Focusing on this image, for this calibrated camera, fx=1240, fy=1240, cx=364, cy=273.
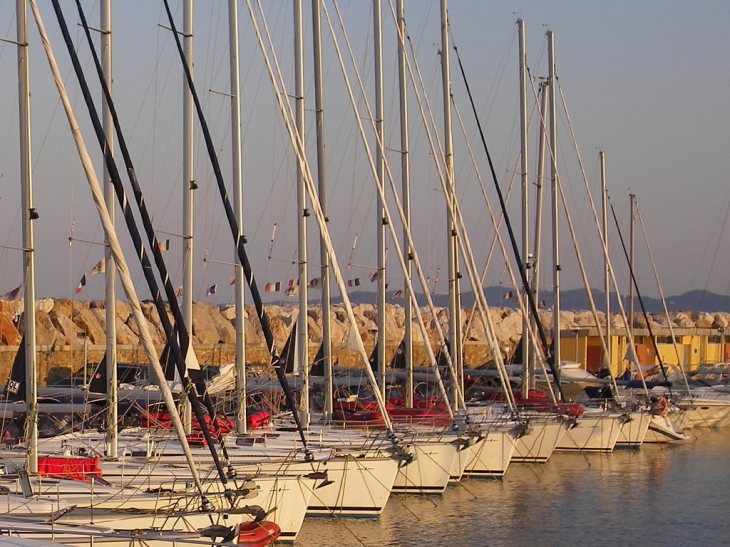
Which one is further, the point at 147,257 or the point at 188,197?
the point at 188,197

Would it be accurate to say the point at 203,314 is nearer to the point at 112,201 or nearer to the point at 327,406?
the point at 327,406

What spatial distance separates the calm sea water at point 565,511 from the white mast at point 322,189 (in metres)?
3.60

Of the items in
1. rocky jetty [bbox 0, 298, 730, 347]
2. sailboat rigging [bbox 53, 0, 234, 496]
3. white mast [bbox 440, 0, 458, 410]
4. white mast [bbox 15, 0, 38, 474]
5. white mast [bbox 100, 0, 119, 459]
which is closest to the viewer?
sailboat rigging [bbox 53, 0, 234, 496]

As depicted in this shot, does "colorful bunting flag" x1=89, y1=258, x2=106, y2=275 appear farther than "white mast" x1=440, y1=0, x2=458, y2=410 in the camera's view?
No

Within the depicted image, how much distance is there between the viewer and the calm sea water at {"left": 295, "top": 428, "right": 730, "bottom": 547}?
866 inches

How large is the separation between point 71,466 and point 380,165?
1372cm

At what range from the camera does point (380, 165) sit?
30.6 m

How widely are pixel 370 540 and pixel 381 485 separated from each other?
1.46m

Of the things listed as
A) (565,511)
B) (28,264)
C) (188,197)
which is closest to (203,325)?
(565,511)

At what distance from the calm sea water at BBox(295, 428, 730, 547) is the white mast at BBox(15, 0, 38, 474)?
17.0 feet

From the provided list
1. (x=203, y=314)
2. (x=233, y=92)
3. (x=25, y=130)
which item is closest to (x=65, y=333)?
(x=203, y=314)

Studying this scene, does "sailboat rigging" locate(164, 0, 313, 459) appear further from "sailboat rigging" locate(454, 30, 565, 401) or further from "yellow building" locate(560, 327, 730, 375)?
"yellow building" locate(560, 327, 730, 375)

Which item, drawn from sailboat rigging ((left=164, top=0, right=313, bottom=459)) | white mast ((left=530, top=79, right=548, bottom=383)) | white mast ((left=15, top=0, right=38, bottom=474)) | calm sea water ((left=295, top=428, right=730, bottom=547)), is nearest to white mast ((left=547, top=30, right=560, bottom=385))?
white mast ((left=530, top=79, right=548, bottom=383))

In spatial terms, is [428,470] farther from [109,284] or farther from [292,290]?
[109,284]
